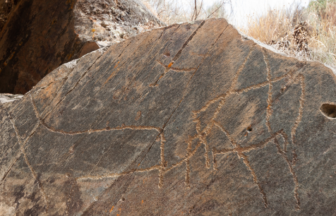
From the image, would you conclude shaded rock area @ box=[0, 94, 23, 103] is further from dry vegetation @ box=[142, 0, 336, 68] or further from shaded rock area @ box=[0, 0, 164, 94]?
dry vegetation @ box=[142, 0, 336, 68]

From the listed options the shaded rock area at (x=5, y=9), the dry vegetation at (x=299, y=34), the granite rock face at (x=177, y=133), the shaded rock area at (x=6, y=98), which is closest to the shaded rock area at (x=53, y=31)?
the shaded rock area at (x=5, y=9)

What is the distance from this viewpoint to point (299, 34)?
2674 mm

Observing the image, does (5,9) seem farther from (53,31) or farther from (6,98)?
(6,98)

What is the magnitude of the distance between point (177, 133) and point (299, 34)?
1.99 m

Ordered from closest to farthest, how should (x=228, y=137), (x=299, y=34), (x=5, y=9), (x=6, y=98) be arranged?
(x=228, y=137) → (x=6, y=98) → (x=299, y=34) → (x=5, y=9)

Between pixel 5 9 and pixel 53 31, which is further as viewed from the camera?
pixel 5 9

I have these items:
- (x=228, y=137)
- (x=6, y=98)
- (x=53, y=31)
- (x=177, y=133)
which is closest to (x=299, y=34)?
(x=228, y=137)

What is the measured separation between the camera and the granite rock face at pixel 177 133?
131 centimetres

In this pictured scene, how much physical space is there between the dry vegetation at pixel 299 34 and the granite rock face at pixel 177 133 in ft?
2.92

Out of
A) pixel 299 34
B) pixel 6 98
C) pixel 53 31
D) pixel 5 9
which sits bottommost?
pixel 6 98

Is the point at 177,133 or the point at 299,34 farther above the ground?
the point at 299,34

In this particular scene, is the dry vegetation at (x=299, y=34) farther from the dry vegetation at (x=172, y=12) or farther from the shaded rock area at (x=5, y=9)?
the shaded rock area at (x=5, y=9)

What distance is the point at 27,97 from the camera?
190 cm

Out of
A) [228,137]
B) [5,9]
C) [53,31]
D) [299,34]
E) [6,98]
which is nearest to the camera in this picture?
[228,137]
